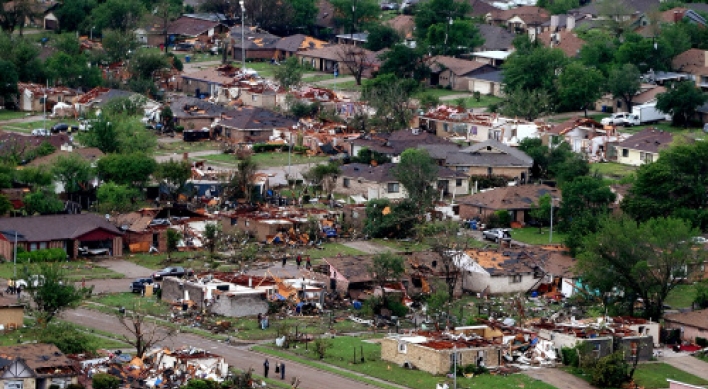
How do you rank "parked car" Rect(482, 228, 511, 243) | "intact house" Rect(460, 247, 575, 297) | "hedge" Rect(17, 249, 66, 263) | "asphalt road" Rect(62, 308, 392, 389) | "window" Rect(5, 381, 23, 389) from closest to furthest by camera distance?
"window" Rect(5, 381, 23, 389) < "asphalt road" Rect(62, 308, 392, 389) < "intact house" Rect(460, 247, 575, 297) < "hedge" Rect(17, 249, 66, 263) < "parked car" Rect(482, 228, 511, 243)

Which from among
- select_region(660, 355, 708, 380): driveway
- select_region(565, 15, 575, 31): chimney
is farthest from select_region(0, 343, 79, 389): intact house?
select_region(565, 15, 575, 31): chimney

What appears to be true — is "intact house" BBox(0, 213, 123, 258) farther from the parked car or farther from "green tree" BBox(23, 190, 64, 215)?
the parked car

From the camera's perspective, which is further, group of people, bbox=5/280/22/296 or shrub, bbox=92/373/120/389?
group of people, bbox=5/280/22/296

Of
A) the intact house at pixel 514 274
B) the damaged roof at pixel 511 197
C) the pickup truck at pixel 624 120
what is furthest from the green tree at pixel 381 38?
the intact house at pixel 514 274

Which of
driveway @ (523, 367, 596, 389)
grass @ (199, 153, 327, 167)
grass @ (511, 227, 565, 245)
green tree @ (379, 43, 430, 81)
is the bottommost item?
driveway @ (523, 367, 596, 389)

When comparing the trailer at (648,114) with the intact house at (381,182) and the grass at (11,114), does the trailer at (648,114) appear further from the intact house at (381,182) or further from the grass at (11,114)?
the grass at (11,114)

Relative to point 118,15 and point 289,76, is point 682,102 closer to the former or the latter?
point 289,76
